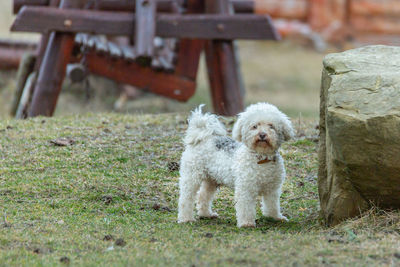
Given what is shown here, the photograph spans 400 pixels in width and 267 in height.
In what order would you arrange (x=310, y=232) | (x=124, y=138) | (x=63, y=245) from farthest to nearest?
(x=124, y=138) < (x=310, y=232) < (x=63, y=245)

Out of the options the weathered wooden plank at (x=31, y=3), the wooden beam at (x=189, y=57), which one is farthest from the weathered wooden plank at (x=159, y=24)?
the wooden beam at (x=189, y=57)

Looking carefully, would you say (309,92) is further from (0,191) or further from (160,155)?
(0,191)

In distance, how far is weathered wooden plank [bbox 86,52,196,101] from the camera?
1351cm

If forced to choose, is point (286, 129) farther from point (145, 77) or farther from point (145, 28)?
point (145, 77)

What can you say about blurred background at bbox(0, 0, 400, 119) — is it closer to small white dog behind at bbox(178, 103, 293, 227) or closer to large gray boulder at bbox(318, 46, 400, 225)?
small white dog behind at bbox(178, 103, 293, 227)

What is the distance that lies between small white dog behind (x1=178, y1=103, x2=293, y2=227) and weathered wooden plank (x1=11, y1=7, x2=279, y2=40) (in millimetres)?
4828

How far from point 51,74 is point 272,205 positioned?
224 inches

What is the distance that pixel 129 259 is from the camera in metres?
5.45

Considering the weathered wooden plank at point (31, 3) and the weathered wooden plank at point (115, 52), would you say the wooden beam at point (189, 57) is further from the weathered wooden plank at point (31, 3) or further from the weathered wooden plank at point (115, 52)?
the weathered wooden plank at point (31, 3)

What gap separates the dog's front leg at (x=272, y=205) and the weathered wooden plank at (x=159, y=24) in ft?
18.0

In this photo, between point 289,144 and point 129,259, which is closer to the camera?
point 129,259

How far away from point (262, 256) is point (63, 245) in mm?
1659

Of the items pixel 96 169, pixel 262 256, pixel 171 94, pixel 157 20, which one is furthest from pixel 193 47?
pixel 262 256

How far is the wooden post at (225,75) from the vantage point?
40.2 feet
